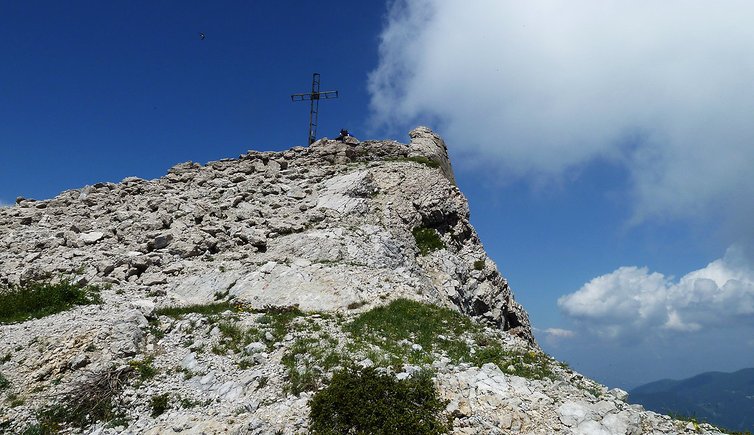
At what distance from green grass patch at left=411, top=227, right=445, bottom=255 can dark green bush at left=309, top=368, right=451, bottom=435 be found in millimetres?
20672

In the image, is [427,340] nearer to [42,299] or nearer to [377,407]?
[377,407]

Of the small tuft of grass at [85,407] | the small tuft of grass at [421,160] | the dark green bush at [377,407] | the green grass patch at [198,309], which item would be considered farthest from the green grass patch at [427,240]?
the small tuft of grass at [85,407]

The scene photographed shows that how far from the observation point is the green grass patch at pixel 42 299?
884 inches

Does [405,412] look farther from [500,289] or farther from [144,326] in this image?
[500,289]

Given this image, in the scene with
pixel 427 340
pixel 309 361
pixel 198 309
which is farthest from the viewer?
pixel 198 309

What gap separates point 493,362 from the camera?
52.3ft

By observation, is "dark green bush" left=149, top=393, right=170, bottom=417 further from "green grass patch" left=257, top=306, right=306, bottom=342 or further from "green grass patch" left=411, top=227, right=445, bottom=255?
"green grass patch" left=411, top=227, right=445, bottom=255

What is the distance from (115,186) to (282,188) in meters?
14.8

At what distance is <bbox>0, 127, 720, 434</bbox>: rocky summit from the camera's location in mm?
13469

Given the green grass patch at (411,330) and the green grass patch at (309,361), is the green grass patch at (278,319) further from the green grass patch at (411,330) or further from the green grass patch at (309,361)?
the green grass patch at (411,330)

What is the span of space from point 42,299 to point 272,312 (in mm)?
11691

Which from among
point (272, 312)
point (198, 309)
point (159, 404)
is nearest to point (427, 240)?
point (272, 312)

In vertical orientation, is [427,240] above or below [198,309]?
above

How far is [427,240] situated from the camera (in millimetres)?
34938
